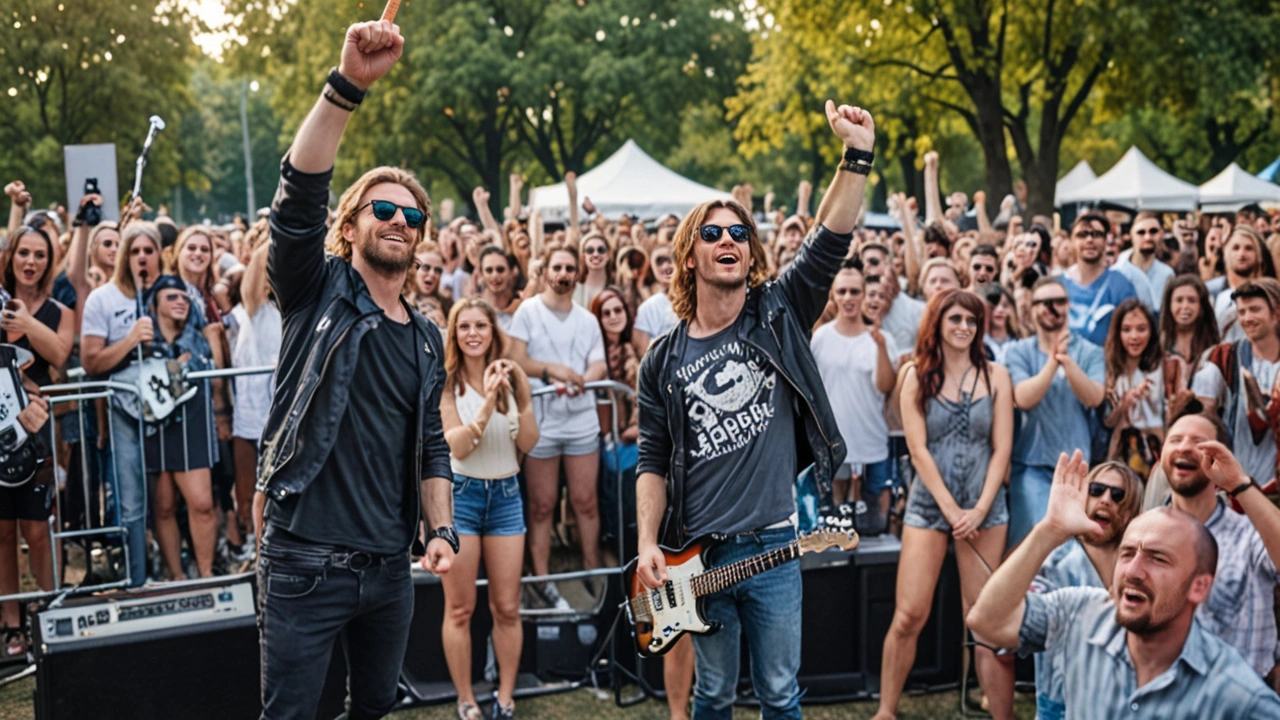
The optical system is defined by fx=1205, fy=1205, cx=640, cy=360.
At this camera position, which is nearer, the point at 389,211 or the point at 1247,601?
the point at 389,211

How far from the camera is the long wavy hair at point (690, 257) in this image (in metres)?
3.92

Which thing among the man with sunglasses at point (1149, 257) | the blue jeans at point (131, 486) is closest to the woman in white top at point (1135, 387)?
the man with sunglasses at point (1149, 257)

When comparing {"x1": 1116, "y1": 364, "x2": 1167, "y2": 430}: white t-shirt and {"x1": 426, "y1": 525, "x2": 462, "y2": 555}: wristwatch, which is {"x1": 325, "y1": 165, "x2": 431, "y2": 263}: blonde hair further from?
{"x1": 1116, "y1": 364, "x2": 1167, "y2": 430}: white t-shirt

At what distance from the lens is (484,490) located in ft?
17.5

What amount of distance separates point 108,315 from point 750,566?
4.11 metres

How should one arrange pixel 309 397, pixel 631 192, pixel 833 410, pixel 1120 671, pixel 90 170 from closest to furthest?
1. pixel 1120 671
2. pixel 309 397
3. pixel 833 410
4. pixel 90 170
5. pixel 631 192

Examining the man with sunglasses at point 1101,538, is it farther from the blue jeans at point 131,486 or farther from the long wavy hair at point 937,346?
the blue jeans at point 131,486

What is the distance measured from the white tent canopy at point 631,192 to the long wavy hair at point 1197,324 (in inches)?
622

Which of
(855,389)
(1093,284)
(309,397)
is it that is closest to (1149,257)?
(1093,284)

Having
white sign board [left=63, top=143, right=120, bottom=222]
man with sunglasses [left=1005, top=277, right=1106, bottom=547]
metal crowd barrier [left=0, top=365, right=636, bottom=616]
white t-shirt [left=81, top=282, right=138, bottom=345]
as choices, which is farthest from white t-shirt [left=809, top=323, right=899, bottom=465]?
white sign board [left=63, top=143, right=120, bottom=222]

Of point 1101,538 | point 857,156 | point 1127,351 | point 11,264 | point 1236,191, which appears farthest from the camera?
point 1236,191

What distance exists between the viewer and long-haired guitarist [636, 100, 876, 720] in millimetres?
3818

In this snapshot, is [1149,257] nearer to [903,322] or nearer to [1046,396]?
[903,322]

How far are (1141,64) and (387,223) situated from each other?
861 inches
